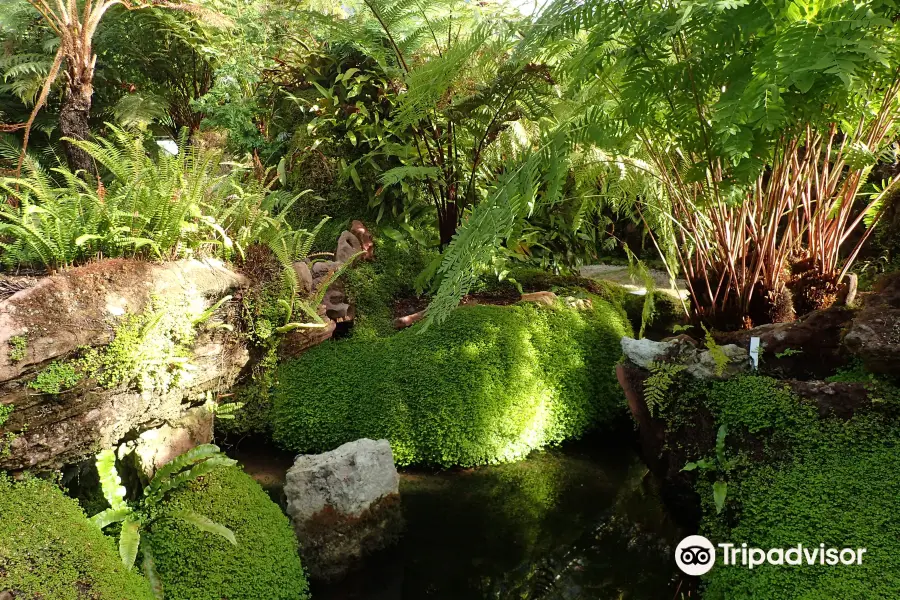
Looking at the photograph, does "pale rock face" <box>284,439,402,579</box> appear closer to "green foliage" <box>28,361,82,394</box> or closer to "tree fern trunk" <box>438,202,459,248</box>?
"green foliage" <box>28,361,82,394</box>

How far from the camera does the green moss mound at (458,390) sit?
3703 millimetres

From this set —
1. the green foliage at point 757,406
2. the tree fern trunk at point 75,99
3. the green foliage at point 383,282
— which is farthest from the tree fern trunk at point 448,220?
the tree fern trunk at point 75,99

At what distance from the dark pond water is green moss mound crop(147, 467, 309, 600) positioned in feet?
0.78

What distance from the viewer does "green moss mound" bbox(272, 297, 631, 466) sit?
3703 mm

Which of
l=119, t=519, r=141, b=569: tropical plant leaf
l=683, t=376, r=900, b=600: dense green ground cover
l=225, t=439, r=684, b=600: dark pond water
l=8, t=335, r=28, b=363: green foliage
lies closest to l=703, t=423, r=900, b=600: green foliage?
Answer: l=683, t=376, r=900, b=600: dense green ground cover

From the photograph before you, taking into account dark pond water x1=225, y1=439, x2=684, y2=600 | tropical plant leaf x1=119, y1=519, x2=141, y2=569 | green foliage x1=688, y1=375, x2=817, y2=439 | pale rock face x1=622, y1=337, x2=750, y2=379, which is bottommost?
dark pond water x1=225, y1=439, x2=684, y2=600

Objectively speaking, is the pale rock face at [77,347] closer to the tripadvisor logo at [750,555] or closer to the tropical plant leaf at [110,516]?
the tropical plant leaf at [110,516]

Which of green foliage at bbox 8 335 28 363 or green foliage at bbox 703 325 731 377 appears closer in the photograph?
green foliage at bbox 8 335 28 363

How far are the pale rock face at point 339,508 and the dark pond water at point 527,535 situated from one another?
0.32 ft

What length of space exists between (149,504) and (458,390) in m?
1.90

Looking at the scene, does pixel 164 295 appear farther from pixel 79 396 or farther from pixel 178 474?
pixel 178 474

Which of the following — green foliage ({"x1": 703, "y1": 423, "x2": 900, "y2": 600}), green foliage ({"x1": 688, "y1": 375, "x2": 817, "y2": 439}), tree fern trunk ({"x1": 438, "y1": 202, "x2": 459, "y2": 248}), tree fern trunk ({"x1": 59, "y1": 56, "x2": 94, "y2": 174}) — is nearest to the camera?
green foliage ({"x1": 703, "y1": 423, "x2": 900, "y2": 600})

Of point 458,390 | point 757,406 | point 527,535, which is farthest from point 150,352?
point 757,406

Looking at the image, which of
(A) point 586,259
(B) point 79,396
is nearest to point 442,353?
(B) point 79,396
